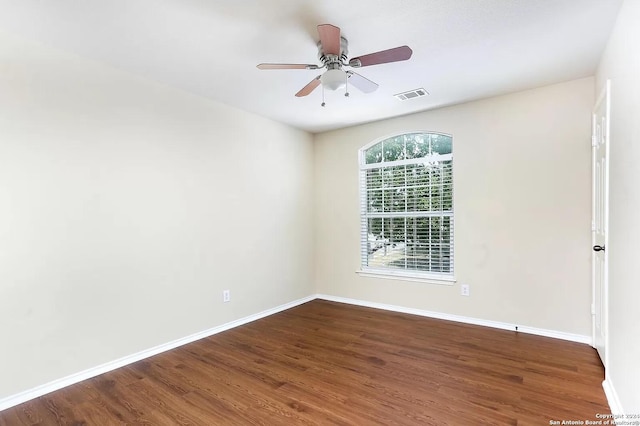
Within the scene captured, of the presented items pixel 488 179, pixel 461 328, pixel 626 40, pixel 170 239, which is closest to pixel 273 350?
pixel 170 239

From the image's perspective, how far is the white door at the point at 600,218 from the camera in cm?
239

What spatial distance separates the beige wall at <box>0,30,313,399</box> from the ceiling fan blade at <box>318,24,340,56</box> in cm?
185

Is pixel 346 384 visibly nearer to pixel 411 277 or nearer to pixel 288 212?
pixel 411 277

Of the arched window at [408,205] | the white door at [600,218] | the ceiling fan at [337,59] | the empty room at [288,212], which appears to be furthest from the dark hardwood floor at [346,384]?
the ceiling fan at [337,59]

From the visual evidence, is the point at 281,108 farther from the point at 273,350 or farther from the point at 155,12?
the point at 273,350

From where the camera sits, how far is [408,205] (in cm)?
431

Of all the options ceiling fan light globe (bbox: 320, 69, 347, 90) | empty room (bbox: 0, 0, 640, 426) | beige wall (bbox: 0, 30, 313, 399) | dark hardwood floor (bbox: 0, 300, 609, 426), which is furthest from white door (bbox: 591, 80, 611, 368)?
beige wall (bbox: 0, 30, 313, 399)

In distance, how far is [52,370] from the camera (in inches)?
95.5

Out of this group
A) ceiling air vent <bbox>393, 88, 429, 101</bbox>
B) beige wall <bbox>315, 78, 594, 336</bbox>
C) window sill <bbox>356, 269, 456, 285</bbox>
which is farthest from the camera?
window sill <bbox>356, 269, 456, 285</bbox>

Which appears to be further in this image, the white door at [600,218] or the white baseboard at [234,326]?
the white door at [600,218]

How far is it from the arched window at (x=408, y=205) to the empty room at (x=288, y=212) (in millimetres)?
30

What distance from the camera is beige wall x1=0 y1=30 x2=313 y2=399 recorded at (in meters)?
2.31

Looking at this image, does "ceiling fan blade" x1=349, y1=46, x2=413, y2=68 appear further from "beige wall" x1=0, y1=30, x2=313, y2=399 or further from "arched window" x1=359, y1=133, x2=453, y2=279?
"arched window" x1=359, y1=133, x2=453, y2=279

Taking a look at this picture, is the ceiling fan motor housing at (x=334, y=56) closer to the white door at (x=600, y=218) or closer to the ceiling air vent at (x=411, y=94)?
the ceiling air vent at (x=411, y=94)
